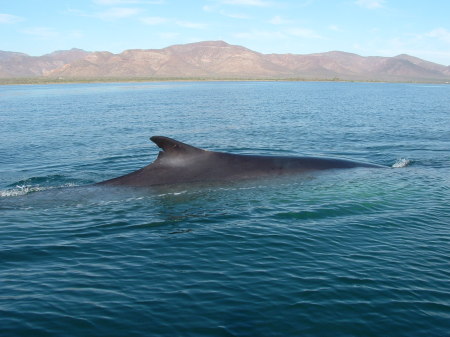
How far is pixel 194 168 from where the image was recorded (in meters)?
15.6

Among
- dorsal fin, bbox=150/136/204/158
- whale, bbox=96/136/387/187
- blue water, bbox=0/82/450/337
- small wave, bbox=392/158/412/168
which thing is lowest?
blue water, bbox=0/82/450/337

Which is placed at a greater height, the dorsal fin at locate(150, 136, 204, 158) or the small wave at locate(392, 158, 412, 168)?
the dorsal fin at locate(150, 136, 204, 158)

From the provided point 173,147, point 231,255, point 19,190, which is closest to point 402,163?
point 173,147

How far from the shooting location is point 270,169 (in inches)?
664

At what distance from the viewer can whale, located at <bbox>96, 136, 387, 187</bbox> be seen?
15297mm

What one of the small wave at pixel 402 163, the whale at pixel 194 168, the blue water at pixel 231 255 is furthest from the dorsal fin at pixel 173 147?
the small wave at pixel 402 163

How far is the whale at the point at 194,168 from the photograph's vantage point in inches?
602

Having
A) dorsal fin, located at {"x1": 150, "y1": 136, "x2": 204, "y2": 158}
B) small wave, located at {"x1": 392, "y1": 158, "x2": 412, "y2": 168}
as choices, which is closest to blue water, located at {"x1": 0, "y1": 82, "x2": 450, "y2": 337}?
small wave, located at {"x1": 392, "y1": 158, "x2": 412, "y2": 168}

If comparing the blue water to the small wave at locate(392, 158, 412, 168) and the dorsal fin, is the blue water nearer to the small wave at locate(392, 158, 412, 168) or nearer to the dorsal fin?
the small wave at locate(392, 158, 412, 168)

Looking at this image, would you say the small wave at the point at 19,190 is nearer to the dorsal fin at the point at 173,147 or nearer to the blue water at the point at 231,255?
the blue water at the point at 231,255

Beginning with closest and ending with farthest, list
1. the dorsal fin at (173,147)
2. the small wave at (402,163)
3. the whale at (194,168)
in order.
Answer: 1. the dorsal fin at (173,147)
2. the whale at (194,168)
3. the small wave at (402,163)

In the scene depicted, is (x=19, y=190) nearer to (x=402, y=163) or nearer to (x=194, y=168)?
(x=194, y=168)

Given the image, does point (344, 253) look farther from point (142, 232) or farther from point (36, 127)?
point (36, 127)

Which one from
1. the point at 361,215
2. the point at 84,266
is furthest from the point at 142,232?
the point at 361,215
